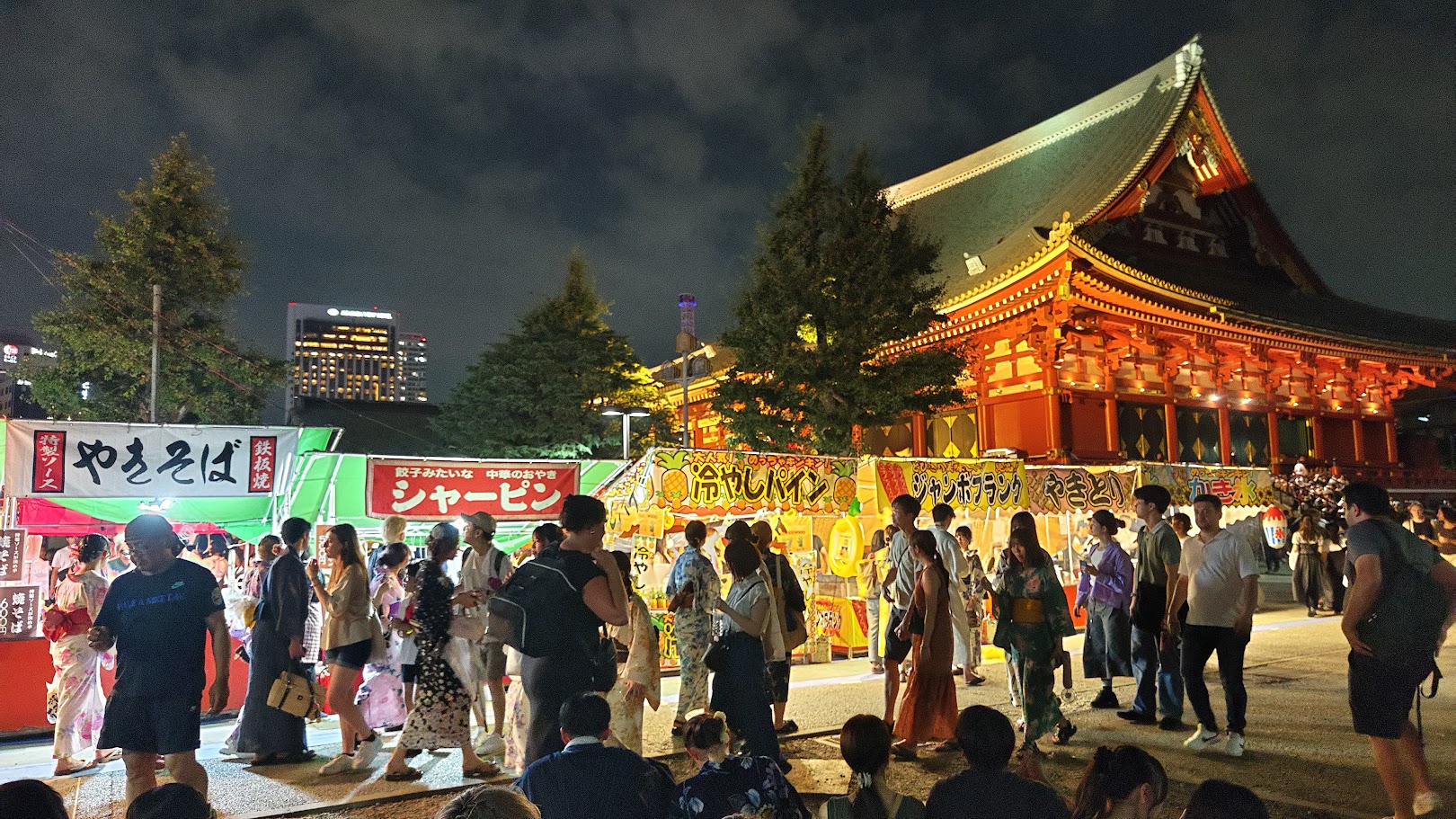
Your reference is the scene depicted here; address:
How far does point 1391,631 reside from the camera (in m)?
4.19

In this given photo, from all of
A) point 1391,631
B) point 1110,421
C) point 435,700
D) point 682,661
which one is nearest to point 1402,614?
point 1391,631

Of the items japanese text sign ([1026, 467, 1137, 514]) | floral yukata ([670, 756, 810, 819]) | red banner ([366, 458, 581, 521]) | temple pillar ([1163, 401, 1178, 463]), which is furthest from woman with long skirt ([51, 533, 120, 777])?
temple pillar ([1163, 401, 1178, 463])

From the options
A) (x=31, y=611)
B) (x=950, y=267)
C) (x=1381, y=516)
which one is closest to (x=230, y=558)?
(x=31, y=611)

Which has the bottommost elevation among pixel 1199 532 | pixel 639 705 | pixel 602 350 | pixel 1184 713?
pixel 1184 713

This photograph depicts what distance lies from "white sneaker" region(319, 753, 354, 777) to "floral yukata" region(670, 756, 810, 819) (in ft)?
12.9

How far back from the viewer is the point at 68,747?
607 centimetres

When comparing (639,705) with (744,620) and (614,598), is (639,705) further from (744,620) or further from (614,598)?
(614,598)

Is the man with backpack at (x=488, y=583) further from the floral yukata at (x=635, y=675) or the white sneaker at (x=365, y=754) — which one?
the floral yukata at (x=635, y=675)

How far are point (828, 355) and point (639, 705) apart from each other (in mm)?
10296

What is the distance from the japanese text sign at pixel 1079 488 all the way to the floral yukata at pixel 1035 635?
19.8 ft

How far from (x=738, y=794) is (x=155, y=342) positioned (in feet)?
55.0

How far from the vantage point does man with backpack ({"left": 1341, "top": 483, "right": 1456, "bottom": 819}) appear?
4176 millimetres

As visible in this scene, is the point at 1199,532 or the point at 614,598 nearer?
the point at 614,598

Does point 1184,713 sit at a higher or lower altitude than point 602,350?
lower
